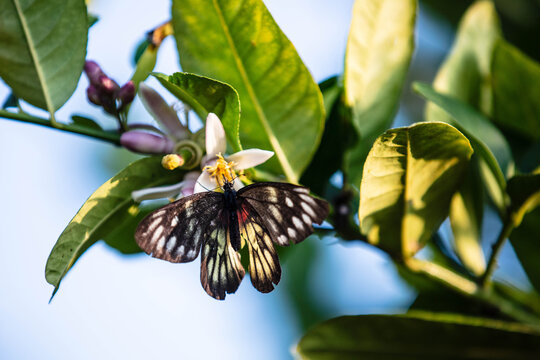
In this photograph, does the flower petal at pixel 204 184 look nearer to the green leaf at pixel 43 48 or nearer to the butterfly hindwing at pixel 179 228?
the butterfly hindwing at pixel 179 228

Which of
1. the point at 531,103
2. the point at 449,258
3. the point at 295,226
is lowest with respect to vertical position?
the point at 449,258

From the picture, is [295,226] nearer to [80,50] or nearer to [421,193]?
[421,193]

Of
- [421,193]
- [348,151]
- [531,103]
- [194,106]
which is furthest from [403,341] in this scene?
[531,103]

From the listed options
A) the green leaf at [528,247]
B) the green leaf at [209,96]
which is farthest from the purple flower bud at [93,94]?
the green leaf at [528,247]

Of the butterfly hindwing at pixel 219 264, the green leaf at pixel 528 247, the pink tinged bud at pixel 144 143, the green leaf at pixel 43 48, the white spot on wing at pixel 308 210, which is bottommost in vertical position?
the green leaf at pixel 528 247

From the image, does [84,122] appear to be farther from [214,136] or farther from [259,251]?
[259,251]

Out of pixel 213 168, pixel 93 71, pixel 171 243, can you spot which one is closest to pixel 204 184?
pixel 213 168
